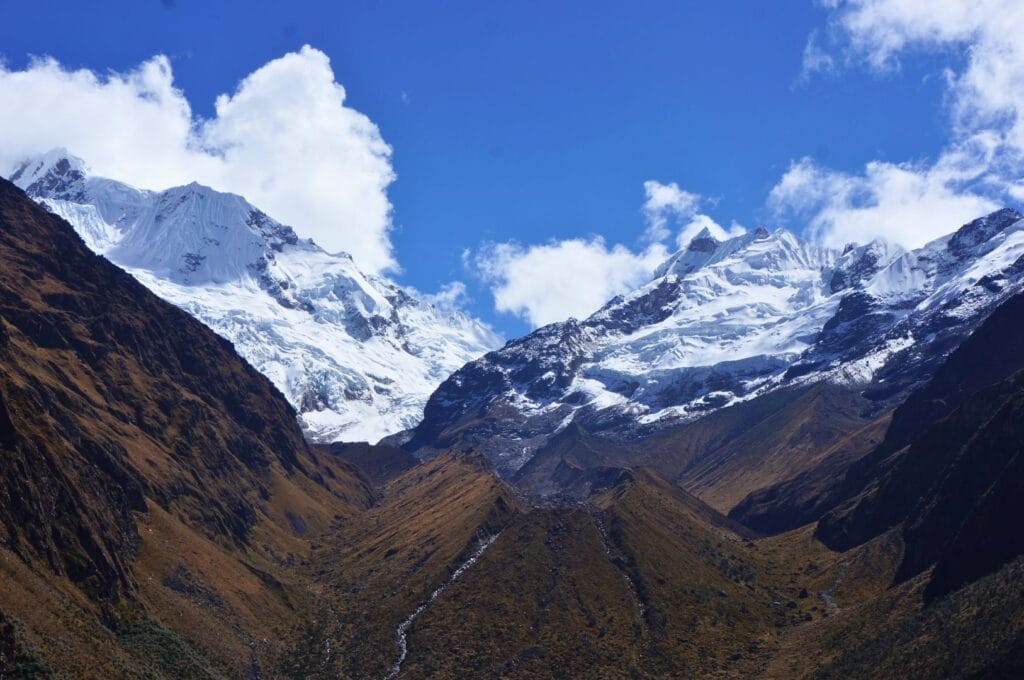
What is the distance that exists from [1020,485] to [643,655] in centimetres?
6996

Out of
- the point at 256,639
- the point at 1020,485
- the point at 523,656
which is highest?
the point at 256,639

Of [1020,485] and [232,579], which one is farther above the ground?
A: [232,579]

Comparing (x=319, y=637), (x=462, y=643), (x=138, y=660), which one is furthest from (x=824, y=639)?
(x=138, y=660)

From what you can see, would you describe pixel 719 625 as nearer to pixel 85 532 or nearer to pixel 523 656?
pixel 523 656

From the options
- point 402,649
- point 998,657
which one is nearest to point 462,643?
point 402,649

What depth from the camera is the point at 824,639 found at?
16900 centimetres

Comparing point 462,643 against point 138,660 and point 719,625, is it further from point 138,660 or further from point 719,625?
point 138,660

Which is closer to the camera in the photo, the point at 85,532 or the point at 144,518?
the point at 85,532

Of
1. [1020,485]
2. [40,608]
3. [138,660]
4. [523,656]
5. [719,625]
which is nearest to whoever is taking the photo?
[40,608]

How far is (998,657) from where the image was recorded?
120 metres

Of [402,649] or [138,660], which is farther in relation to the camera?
[402,649]

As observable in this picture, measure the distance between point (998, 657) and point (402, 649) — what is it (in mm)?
102523

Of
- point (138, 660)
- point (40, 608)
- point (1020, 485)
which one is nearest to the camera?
point (40, 608)

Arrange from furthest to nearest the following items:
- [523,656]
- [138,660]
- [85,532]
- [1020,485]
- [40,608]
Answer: [523,656] → [1020,485] → [85,532] → [138,660] → [40,608]
